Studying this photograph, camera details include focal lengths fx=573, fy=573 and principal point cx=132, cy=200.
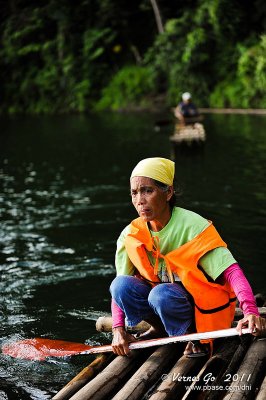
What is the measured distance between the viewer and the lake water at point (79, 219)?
15.9 feet

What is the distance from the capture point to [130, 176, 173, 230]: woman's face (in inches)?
132

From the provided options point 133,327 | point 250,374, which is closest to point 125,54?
point 133,327

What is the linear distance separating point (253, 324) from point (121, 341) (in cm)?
87

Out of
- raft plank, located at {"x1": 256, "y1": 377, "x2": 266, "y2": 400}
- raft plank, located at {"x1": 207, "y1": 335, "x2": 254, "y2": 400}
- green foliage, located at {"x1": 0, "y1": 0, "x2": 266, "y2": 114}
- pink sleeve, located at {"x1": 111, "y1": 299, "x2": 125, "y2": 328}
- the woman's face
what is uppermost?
green foliage, located at {"x1": 0, "y1": 0, "x2": 266, "y2": 114}

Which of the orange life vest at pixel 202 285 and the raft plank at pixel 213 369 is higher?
the orange life vest at pixel 202 285

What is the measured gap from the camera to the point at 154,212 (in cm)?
341

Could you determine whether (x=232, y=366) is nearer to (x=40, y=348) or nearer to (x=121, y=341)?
(x=121, y=341)

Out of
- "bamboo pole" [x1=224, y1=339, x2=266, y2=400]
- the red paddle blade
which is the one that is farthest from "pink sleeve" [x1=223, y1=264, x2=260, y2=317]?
the red paddle blade

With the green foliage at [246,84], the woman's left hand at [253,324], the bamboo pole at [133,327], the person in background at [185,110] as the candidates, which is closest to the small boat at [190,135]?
the person in background at [185,110]

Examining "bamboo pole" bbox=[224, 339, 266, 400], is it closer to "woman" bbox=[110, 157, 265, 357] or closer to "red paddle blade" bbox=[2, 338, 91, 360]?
"woman" bbox=[110, 157, 265, 357]

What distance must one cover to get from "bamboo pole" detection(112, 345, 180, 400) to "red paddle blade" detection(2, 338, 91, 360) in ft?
2.74

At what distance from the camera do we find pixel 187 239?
3414 mm

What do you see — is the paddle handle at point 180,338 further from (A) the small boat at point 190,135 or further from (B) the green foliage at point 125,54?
(B) the green foliage at point 125,54

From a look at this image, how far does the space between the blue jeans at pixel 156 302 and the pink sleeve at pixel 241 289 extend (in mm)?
318
